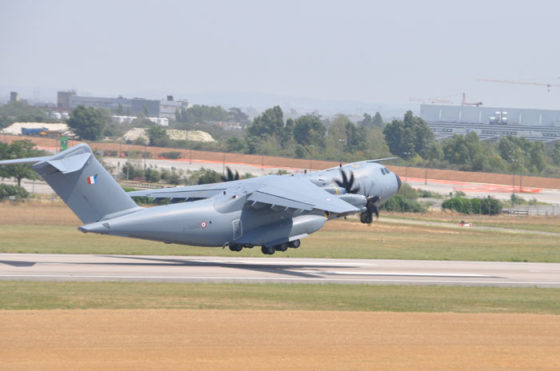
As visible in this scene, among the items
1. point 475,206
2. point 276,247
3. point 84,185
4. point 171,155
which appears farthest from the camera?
Result: point 171,155

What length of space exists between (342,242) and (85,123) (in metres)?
133

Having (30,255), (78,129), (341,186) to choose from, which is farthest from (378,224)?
(78,129)

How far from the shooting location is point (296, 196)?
38.9 m

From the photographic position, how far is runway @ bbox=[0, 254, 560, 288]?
3609cm

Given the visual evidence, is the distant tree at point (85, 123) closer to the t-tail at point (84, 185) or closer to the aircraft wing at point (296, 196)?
the aircraft wing at point (296, 196)

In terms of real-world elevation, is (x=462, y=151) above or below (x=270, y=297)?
above

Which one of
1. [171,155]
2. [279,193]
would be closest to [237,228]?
[279,193]

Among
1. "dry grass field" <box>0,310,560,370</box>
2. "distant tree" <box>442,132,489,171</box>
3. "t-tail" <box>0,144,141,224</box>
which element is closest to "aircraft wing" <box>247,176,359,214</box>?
"t-tail" <box>0,144,141,224</box>

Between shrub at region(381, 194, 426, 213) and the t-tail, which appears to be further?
shrub at region(381, 194, 426, 213)

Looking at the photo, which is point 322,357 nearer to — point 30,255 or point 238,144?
point 30,255

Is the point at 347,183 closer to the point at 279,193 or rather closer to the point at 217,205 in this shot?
the point at 279,193

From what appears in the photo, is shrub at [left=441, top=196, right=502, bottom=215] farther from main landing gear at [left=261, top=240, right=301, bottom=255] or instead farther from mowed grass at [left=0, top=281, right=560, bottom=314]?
mowed grass at [left=0, top=281, right=560, bottom=314]

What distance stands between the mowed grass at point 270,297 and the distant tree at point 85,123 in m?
150

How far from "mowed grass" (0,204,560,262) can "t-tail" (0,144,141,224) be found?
8154 millimetres
